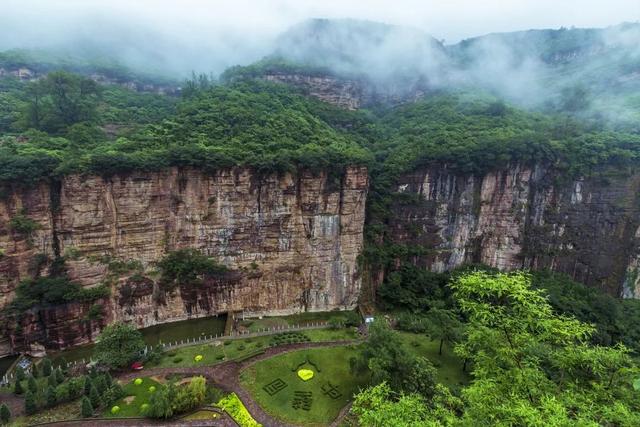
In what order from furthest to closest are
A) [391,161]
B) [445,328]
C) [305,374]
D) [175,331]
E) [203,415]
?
[391,161]
[175,331]
[445,328]
[305,374]
[203,415]

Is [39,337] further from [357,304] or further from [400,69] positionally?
[400,69]

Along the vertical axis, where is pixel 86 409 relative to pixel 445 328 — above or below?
below

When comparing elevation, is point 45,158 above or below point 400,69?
below

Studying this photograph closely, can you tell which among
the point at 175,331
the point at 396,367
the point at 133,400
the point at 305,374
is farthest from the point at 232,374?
the point at 396,367

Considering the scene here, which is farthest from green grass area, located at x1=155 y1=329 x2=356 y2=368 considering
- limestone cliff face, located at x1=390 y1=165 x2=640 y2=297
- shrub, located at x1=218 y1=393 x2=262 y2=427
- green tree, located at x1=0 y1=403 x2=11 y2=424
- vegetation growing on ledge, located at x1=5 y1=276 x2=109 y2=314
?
limestone cliff face, located at x1=390 y1=165 x2=640 y2=297

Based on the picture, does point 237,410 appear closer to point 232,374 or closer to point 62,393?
point 232,374

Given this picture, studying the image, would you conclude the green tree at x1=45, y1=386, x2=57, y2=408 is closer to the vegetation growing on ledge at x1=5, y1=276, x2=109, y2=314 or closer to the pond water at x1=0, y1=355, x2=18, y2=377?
the pond water at x1=0, y1=355, x2=18, y2=377

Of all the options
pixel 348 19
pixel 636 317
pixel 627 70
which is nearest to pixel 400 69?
pixel 348 19
